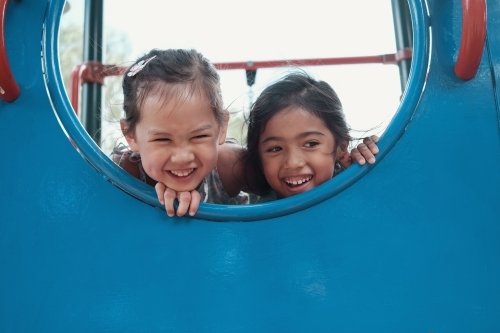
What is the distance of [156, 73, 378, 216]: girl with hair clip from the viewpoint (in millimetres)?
1066

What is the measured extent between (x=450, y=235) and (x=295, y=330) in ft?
0.83

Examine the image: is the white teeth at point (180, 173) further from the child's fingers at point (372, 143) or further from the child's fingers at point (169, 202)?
the child's fingers at point (372, 143)

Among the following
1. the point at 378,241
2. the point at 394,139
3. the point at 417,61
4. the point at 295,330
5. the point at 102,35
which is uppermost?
the point at 102,35

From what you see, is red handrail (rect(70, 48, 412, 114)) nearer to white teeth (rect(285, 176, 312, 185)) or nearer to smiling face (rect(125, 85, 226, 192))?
white teeth (rect(285, 176, 312, 185))

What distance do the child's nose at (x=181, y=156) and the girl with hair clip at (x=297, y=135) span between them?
242 millimetres

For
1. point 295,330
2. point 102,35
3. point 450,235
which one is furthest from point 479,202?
point 102,35

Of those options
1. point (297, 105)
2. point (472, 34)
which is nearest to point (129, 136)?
point (297, 105)

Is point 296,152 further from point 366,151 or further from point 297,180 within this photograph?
point 366,151

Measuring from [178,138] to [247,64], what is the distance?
3.29ft

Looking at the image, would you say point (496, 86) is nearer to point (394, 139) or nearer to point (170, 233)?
point (394, 139)

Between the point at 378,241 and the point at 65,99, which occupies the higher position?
the point at 65,99

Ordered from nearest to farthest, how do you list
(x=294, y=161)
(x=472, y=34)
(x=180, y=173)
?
(x=472, y=34), (x=180, y=173), (x=294, y=161)

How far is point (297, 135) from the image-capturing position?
3.51 ft

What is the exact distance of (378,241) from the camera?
2.65ft
